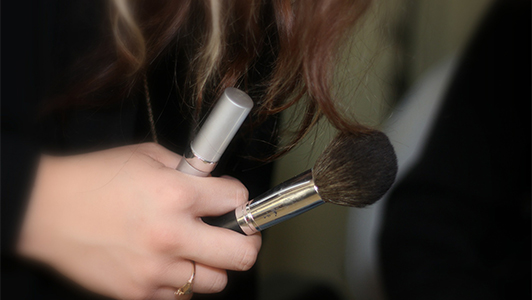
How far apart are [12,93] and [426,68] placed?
0.38 meters

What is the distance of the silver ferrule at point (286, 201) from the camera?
0.23 m

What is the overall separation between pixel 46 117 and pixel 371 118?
29 cm

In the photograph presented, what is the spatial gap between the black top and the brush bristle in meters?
0.14

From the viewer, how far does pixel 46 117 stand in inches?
10.1

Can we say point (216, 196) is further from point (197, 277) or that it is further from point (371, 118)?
point (371, 118)

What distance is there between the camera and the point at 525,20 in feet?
1.16

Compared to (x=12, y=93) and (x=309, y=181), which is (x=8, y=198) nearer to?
(x=12, y=93)

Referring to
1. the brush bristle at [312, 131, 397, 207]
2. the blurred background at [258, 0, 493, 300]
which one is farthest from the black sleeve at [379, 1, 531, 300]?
the brush bristle at [312, 131, 397, 207]

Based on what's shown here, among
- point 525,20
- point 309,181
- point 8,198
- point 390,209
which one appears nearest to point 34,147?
point 8,198

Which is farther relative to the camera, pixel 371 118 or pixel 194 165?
pixel 371 118

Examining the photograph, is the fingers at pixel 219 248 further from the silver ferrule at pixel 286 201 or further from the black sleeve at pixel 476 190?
the black sleeve at pixel 476 190

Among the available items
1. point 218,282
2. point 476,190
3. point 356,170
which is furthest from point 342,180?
point 476,190

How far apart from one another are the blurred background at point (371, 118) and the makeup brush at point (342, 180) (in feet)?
0.28

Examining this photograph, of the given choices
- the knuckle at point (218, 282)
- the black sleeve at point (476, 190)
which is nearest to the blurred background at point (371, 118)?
the black sleeve at point (476, 190)
